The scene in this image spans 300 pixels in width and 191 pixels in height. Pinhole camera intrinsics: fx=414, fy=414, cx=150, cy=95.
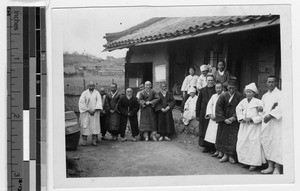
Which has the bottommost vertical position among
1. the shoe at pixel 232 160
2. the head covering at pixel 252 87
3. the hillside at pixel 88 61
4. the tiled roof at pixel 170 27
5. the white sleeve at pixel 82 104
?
the shoe at pixel 232 160

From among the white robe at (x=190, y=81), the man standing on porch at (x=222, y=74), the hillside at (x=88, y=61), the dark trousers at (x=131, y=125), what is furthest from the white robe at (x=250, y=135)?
the hillside at (x=88, y=61)

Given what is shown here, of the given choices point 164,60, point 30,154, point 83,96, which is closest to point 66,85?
point 83,96

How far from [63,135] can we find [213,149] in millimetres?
639

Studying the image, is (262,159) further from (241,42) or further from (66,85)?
(66,85)

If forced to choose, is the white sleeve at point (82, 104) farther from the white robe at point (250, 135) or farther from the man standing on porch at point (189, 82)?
the white robe at point (250, 135)

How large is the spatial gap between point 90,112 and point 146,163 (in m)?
0.32

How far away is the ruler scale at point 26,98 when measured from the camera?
1.72 m

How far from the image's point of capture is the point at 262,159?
176 cm

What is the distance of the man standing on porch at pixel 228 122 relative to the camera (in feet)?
5.77

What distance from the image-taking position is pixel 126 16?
5.75 feet

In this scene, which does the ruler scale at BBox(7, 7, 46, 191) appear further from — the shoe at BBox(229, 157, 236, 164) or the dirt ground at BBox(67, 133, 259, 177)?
the shoe at BBox(229, 157, 236, 164)

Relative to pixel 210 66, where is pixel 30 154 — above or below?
below

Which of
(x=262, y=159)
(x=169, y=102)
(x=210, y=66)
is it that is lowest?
(x=262, y=159)

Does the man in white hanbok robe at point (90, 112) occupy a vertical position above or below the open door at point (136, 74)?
below
